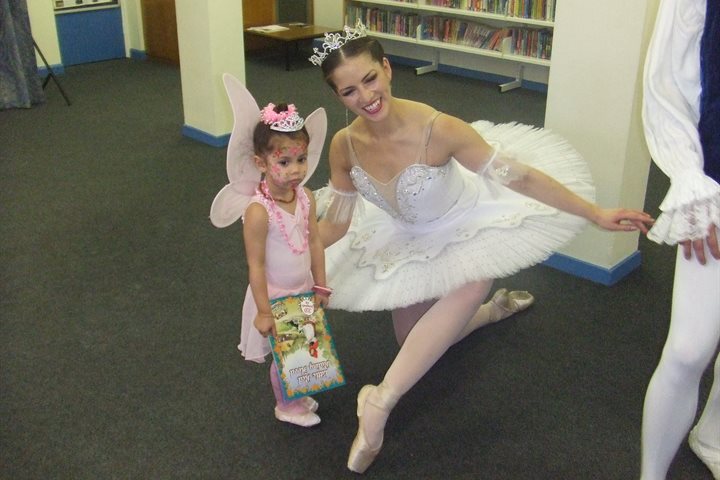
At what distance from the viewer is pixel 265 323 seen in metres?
1.95

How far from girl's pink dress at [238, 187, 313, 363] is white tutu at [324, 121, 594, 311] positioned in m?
0.15

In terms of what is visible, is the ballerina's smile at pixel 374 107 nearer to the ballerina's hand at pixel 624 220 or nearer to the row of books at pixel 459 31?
the ballerina's hand at pixel 624 220

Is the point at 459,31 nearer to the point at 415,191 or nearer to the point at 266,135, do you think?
the point at 415,191

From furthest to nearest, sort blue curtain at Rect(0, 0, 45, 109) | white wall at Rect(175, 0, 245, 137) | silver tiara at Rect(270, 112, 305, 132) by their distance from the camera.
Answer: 1. blue curtain at Rect(0, 0, 45, 109)
2. white wall at Rect(175, 0, 245, 137)
3. silver tiara at Rect(270, 112, 305, 132)

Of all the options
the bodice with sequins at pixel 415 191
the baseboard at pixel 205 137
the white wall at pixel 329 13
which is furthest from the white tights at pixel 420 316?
the white wall at pixel 329 13

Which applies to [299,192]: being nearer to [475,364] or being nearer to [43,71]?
[475,364]

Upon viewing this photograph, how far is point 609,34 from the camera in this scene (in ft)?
8.54

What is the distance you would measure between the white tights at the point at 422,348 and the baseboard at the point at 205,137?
9.39ft

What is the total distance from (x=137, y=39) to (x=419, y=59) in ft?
8.39

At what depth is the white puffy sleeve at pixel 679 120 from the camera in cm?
143

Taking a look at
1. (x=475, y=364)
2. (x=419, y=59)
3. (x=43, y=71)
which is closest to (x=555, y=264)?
(x=475, y=364)

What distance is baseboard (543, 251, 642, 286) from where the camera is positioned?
114 inches

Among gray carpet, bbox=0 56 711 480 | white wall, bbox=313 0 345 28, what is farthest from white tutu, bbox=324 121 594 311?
white wall, bbox=313 0 345 28

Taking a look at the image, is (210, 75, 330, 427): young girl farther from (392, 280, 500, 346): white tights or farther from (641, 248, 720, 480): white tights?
(641, 248, 720, 480): white tights
